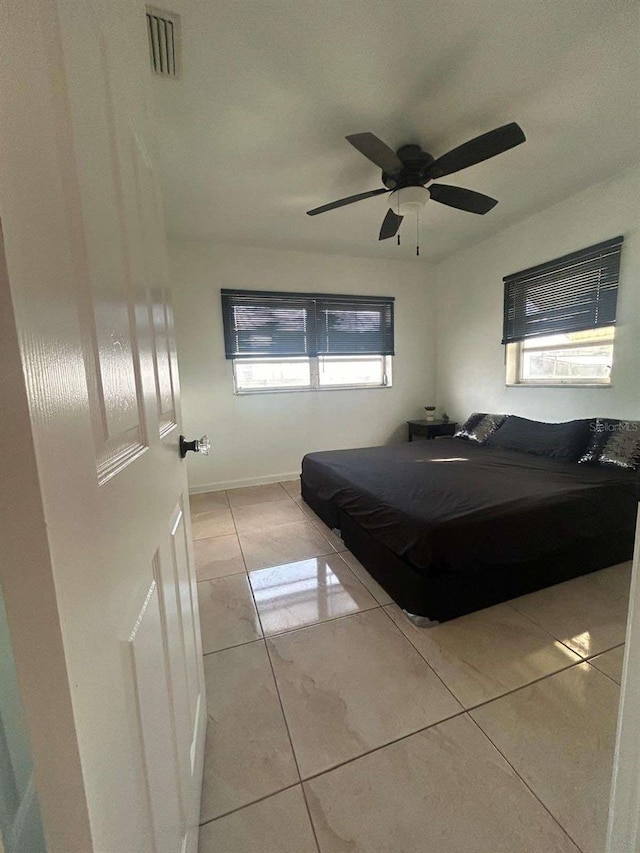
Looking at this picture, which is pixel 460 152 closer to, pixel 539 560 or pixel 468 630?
pixel 539 560

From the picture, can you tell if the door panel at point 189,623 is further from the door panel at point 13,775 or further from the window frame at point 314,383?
the window frame at point 314,383

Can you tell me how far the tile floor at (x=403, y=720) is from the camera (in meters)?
0.92

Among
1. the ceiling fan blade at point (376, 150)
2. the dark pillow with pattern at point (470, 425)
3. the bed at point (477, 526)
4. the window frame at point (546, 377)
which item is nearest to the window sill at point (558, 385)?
the window frame at point (546, 377)

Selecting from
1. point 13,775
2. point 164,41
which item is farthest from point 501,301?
point 13,775

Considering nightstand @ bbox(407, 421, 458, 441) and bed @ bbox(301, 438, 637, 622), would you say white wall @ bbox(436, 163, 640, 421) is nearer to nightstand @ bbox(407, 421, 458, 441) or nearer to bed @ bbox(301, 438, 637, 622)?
nightstand @ bbox(407, 421, 458, 441)

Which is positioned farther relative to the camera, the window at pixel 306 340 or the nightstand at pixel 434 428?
the nightstand at pixel 434 428

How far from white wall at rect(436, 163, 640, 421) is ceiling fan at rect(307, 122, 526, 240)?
1196 millimetres

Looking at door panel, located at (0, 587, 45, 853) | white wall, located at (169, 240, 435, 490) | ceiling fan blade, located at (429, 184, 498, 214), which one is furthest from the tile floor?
ceiling fan blade, located at (429, 184, 498, 214)

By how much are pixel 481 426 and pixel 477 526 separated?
2.26 meters

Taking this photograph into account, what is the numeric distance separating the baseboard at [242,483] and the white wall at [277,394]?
0.01m

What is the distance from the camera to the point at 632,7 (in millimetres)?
1390

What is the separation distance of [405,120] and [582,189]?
1882 mm

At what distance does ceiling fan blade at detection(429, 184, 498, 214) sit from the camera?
7.00 ft

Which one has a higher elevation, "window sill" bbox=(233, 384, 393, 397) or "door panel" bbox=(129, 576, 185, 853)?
"window sill" bbox=(233, 384, 393, 397)
